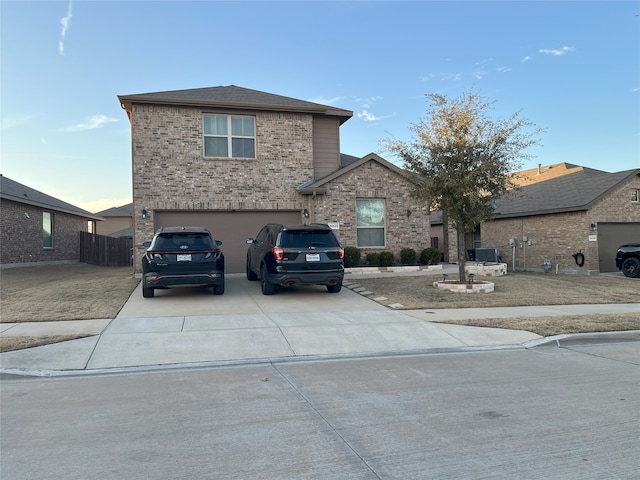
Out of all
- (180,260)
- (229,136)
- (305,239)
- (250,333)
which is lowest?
(250,333)

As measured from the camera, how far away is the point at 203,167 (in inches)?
645

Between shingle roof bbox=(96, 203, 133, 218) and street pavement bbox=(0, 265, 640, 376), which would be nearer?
street pavement bbox=(0, 265, 640, 376)

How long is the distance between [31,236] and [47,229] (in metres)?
1.79

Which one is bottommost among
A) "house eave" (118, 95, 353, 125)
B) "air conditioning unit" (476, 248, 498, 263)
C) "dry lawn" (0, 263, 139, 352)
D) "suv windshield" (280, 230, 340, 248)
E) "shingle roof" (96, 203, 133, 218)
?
"dry lawn" (0, 263, 139, 352)

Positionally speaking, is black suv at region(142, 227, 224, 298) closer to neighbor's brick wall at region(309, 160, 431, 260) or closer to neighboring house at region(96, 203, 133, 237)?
neighbor's brick wall at region(309, 160, 431, 260)

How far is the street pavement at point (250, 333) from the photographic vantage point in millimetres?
6738

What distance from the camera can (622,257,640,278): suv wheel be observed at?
58.8ft

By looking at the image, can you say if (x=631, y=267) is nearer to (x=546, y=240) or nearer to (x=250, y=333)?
(x=546, y=240)

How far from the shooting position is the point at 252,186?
16.8 meters

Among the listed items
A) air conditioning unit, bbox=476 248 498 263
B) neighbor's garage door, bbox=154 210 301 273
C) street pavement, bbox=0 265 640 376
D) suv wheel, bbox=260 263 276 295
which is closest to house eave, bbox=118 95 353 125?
neighbor's garage door, bbox=154 210 301 273

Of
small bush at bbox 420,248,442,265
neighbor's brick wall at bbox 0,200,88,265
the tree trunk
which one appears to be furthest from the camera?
neighbor's brick wall at bbox 0,200,88,265

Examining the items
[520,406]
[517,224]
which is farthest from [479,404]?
[517,224]

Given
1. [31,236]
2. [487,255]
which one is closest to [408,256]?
[487,255]

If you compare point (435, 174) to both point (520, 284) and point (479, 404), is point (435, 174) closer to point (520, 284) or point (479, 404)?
point (520, 284)
